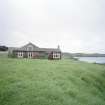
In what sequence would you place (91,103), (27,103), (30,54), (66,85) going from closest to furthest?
(27,103), (91,103), (66,85), (30,54)

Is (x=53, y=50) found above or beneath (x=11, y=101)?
above

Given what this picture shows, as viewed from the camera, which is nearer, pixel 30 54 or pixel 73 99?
pixel 73 99

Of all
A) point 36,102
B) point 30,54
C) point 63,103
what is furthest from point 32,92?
point 30,54

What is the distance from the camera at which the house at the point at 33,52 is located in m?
57.6

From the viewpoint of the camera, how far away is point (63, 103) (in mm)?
13555

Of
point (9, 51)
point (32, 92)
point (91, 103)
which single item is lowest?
point (91, 103)

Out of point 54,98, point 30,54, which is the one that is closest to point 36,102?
point 54,98

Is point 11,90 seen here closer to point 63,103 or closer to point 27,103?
point 27,103

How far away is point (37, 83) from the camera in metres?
17.5

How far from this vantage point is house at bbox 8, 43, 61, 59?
189 feet

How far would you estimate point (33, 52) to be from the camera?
58.8 metres

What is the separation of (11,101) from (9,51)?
47450 mm

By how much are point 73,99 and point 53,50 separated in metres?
45.8

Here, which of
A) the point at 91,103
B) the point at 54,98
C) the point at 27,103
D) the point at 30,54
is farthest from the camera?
the point at 30,54
